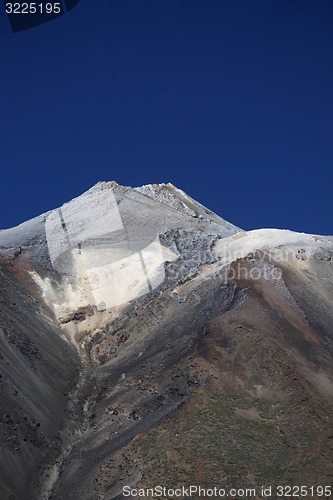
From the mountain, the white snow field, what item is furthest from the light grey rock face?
the mountain

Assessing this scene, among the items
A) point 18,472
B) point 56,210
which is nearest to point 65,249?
point 56,210

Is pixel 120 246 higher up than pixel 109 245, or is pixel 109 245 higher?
pixel 109 245

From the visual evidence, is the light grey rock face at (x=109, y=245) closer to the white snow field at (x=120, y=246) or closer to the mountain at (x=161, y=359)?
the white snow field at (x=120, y=246)

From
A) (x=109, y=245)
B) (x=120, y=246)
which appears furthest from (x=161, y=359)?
(x=109, y=245)

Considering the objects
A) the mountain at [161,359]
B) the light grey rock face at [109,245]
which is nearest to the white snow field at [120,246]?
the light grey rock face at [109,245]

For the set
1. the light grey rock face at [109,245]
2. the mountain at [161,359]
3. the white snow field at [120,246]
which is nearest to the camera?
the mountain at [161,359]

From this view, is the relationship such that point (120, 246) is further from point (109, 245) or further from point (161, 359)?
point (161, 359)

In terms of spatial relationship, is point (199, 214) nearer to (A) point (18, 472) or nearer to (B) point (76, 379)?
(B) point (76, 379)

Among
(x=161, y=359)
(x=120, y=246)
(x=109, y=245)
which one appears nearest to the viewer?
(x=161, y=359)

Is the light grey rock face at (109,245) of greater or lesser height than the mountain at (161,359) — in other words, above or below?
above
